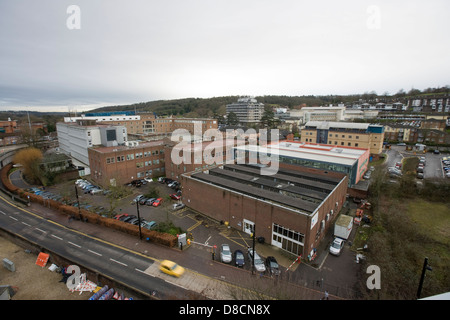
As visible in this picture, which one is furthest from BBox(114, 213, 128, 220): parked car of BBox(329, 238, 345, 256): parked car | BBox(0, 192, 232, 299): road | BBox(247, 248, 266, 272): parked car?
BBox(329, 238, 345, 256): parked car

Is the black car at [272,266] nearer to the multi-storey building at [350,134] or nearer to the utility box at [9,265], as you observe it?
the utility box at [9,265]

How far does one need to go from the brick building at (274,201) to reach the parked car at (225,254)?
11.2 feet

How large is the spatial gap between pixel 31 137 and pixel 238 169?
5918 cm

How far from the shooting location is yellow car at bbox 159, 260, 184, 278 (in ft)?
47.9

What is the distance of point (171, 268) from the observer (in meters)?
14.7

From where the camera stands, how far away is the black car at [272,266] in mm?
15031

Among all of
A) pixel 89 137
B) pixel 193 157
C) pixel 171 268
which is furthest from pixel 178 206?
pixel 89 137

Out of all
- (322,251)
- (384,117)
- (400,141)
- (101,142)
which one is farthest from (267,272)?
(384,117)

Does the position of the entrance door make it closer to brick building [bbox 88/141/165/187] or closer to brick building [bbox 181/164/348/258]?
brick building [bbox 181/164/348/258]

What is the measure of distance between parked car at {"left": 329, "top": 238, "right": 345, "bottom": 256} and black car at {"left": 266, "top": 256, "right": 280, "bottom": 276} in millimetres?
5158

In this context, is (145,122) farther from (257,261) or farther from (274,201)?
(257,261)

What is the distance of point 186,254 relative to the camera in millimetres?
17219

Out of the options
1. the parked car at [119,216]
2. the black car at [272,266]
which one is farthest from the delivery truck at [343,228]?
the parked car at [119,216]

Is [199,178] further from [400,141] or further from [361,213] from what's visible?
[400,141]
